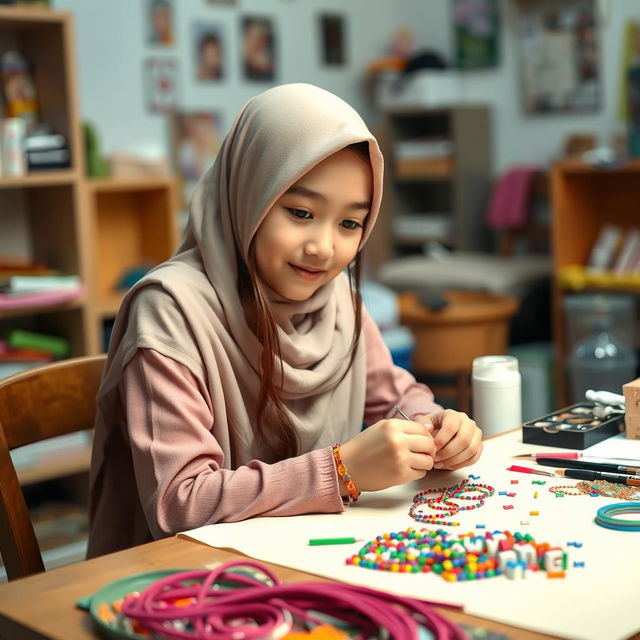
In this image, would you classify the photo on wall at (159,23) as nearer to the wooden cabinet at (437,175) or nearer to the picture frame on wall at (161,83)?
the picture frame on wall at (161,83)

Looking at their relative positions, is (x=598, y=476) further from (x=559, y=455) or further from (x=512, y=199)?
(x=512, y=199)

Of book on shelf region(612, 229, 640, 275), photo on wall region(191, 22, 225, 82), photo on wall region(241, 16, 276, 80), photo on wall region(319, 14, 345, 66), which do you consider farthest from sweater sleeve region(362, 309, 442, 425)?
photo on wall region(319, 14, 345, 66)

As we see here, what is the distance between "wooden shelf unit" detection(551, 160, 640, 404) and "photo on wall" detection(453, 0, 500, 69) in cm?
89

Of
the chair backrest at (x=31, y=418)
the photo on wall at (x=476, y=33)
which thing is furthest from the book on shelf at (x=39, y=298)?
the photo on wall at (x=476, y=33)

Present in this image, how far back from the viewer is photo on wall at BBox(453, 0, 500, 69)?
444 cm

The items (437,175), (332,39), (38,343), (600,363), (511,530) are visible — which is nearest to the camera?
(511,530)

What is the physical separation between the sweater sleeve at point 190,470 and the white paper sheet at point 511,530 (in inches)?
1.0

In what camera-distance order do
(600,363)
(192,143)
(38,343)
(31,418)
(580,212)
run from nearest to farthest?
(31,418)
(38,343)
(600,363)
(580,212)
(192,143)

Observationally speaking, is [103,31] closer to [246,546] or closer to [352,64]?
[352,64]

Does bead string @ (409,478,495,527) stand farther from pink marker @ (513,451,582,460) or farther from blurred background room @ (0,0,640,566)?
blurred background room @ (0,0,640,566)

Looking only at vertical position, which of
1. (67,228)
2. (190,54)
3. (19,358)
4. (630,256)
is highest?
(190,54)

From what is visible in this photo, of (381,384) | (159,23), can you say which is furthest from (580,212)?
(381,384)

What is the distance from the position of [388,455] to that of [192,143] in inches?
118

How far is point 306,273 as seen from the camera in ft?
4.43
